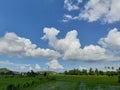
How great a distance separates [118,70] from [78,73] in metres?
26.5

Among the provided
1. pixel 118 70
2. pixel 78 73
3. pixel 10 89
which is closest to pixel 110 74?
pixel 118 70

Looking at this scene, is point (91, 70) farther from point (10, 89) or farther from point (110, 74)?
point (10, 89)

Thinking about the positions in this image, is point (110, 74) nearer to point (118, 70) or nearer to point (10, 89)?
point (118, 70)

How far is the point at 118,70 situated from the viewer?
18488 cm

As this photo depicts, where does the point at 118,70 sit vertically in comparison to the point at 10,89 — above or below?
above

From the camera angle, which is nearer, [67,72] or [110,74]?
[110,74]

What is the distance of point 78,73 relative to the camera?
191375 mm

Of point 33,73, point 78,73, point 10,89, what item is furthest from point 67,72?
point 10,89

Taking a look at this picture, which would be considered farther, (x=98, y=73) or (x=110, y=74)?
(x=98, y=73)

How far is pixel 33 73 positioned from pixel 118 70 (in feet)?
182

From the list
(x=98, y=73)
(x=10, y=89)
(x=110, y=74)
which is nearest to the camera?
(x=10, y=89)

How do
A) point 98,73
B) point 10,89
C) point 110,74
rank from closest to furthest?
point 10,89 < point 110,74 < point 98,73

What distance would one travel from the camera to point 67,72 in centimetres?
19888

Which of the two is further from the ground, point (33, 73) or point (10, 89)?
point (33, 73)
